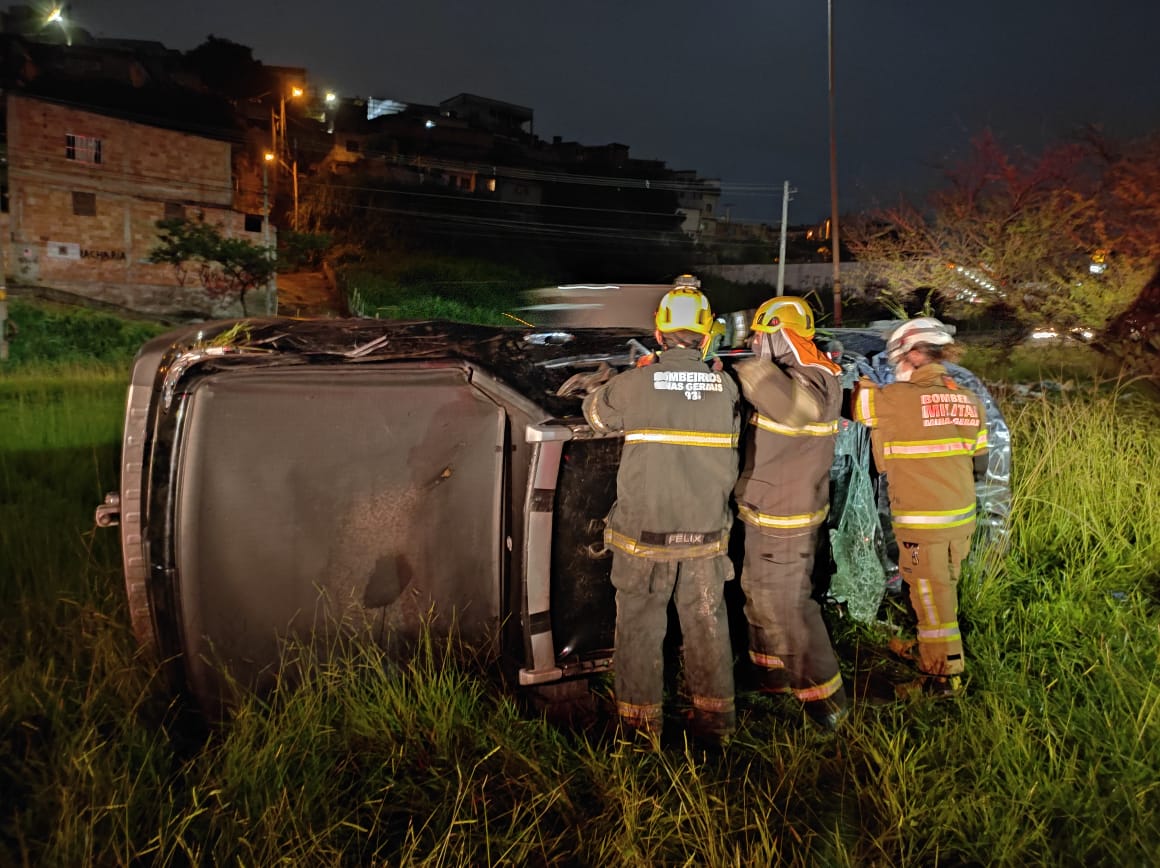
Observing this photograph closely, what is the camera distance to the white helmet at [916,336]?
338 centimetres

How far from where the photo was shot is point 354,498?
2.81 meters

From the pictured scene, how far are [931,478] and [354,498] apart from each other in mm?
2444

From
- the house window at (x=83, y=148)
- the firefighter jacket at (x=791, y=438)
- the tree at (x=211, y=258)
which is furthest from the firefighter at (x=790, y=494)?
the house window at (x=83, y=148)

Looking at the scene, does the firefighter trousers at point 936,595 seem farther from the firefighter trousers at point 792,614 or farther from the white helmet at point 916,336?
the white helmet at point 916,336

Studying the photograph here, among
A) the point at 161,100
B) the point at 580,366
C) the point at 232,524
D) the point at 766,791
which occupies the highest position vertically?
the point at 161,100

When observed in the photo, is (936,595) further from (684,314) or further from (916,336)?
(684,314)

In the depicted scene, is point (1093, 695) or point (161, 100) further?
point (161, 100)

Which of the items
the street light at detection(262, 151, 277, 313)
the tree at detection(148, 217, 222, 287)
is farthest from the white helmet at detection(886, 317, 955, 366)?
the tree at detection(148, 217, 222, 287)

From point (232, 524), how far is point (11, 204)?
1102 inches

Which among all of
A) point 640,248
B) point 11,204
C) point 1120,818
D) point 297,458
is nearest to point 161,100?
point 11,204

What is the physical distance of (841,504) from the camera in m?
3.71

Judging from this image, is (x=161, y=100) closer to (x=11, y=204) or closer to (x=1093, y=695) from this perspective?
(x=11, y=204)

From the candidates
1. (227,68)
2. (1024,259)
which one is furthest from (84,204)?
(1024,259)

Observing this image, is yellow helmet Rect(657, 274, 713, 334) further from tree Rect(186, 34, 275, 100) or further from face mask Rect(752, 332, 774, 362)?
tree Rect(186, 34, 275, 100)
